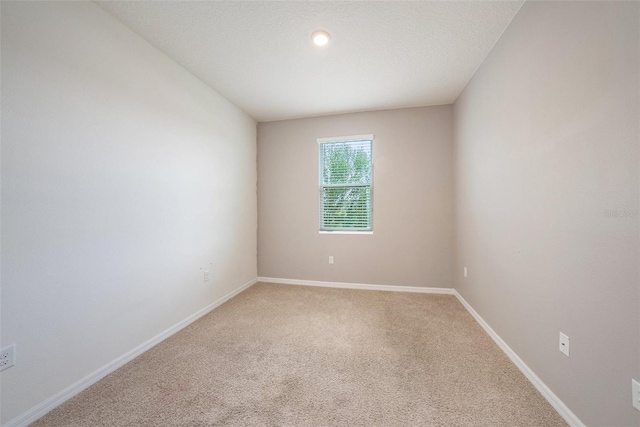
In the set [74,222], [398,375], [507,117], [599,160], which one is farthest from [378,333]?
[74,222]

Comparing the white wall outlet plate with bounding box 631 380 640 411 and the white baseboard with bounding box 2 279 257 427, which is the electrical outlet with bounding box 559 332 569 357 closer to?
the white wall outlet plate with bounding box 631 380 640 411

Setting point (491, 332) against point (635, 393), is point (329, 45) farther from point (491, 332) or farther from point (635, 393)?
point (491, 332)

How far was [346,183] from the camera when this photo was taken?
362 centimetres

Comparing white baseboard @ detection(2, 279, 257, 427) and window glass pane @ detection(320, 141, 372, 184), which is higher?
window glass pane @ detection(320, 141, 372, 184)

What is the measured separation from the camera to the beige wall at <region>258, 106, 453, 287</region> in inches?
130

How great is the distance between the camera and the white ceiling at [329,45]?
1.69 metres

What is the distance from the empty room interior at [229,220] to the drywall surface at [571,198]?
0.01 m

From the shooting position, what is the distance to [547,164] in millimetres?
1447

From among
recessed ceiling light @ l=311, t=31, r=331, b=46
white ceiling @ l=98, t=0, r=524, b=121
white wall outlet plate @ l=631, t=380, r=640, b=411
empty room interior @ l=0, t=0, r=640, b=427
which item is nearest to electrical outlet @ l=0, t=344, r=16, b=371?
empty room interior @ l=0, t=0, r=640, b=427

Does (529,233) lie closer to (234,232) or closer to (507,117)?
(507,117)

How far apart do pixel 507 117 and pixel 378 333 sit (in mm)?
2073

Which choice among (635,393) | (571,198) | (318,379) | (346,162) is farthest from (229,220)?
(635,393)

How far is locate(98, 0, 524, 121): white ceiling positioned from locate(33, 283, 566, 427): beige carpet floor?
8.16ft

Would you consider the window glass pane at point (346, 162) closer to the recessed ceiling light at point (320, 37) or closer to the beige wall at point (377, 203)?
the beige wall at point (377, 203)
